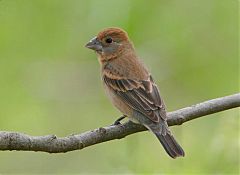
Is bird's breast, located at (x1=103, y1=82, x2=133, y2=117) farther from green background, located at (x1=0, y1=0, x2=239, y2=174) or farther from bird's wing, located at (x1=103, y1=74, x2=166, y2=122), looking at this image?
green background, located at (x1=0, y1=0, x2=239, y2=174)

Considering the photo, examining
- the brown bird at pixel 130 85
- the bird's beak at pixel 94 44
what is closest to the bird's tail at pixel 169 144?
the brown bird at pixel 130 85

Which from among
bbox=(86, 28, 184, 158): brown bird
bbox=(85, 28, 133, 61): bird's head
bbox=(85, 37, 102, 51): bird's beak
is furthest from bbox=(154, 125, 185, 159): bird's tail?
bbox=(85, 28, 133, 61): bird's head

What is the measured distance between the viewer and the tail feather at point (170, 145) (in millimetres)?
5466

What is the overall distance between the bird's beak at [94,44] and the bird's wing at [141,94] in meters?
0.32

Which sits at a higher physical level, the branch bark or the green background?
the green background

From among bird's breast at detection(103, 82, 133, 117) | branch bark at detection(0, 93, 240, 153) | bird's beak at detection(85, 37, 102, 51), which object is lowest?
branch bark at detection(0, 93, 240, 153)

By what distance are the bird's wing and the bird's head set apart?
346 millimetres

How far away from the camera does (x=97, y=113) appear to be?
23.2 feet

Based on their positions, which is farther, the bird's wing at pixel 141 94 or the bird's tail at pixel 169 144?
the bird's wing at pixel 141 94

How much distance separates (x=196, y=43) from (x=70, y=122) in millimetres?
1421

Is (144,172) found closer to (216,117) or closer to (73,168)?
(216,117)

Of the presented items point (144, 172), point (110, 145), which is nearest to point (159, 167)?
point (144, 172)

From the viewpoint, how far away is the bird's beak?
6.66 metres

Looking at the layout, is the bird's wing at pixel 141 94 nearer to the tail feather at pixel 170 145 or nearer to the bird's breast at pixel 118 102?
the bird's breast at pixel 118 102
